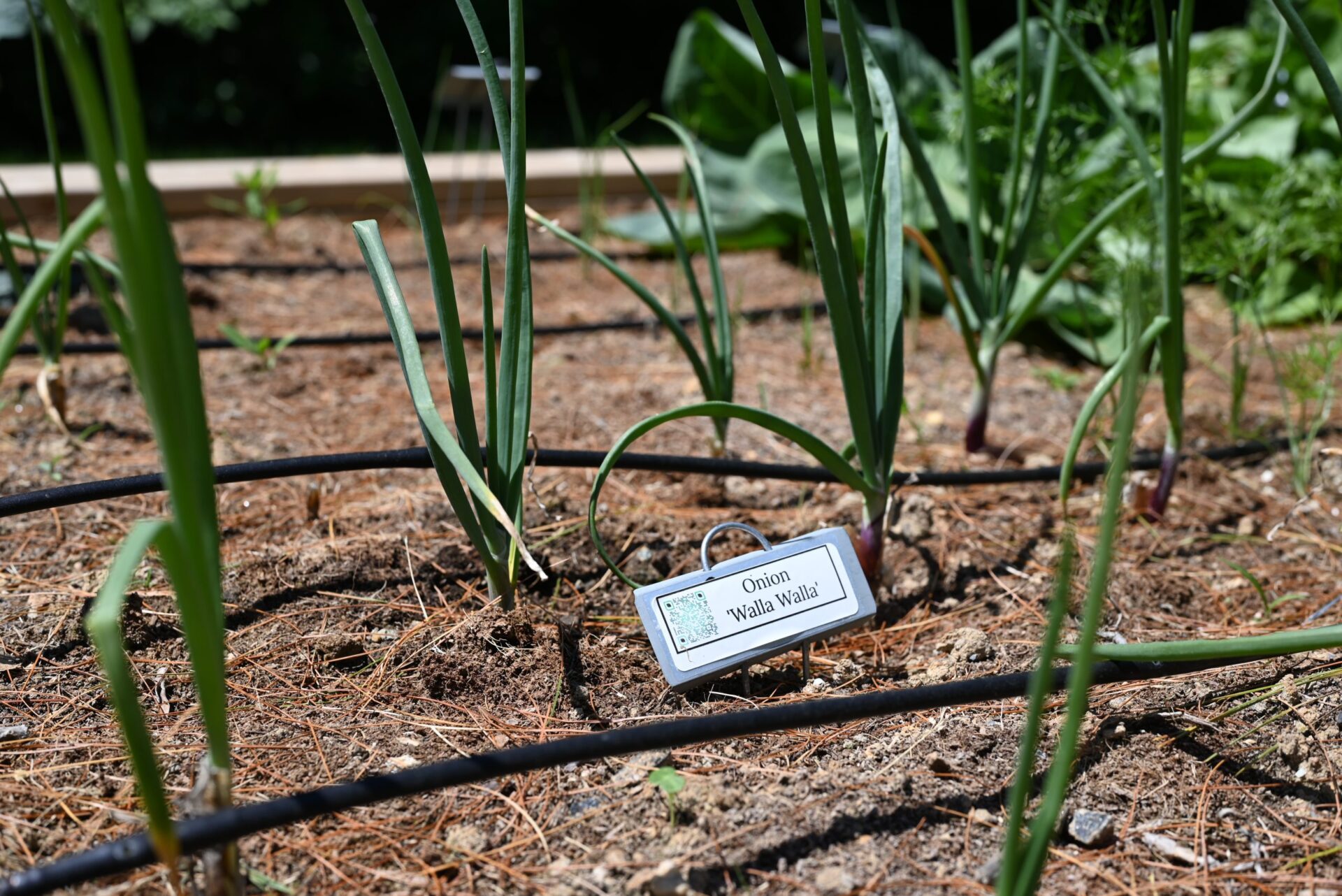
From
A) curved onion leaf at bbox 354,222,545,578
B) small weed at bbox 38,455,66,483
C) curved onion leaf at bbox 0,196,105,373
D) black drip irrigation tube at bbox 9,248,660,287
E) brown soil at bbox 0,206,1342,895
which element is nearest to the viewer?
curved onion leaf at bbox 0,196,105,373

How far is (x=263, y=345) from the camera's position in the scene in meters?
1.85

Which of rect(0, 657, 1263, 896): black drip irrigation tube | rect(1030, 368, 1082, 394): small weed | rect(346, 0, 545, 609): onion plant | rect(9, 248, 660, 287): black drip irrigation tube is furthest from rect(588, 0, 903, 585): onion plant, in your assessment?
rect(9, 248, 660, 287): black drip irrigation tube

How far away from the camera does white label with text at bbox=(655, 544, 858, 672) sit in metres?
1.06

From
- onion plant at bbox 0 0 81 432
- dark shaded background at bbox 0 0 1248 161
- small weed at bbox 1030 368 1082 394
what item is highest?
dark shaded background at bbox 0 0 1248 161

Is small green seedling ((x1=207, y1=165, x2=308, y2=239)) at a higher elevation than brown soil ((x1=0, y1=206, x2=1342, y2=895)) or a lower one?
higher

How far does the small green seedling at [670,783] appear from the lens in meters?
0.90

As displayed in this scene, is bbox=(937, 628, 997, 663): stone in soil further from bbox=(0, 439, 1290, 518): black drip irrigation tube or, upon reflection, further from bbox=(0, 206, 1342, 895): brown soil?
bbox=(0, 439, 1290, 518): black drip irrigation tube

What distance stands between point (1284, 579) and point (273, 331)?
1887 millimetres

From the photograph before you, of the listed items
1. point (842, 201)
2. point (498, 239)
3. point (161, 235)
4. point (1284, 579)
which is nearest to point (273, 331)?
point (498, 239)

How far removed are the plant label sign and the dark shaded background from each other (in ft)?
9.48

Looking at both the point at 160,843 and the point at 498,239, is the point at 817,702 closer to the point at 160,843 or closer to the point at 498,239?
the point at 160,843

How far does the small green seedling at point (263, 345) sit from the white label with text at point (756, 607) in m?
1.07

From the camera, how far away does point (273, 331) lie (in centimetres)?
224

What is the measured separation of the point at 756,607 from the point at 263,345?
115 cm
